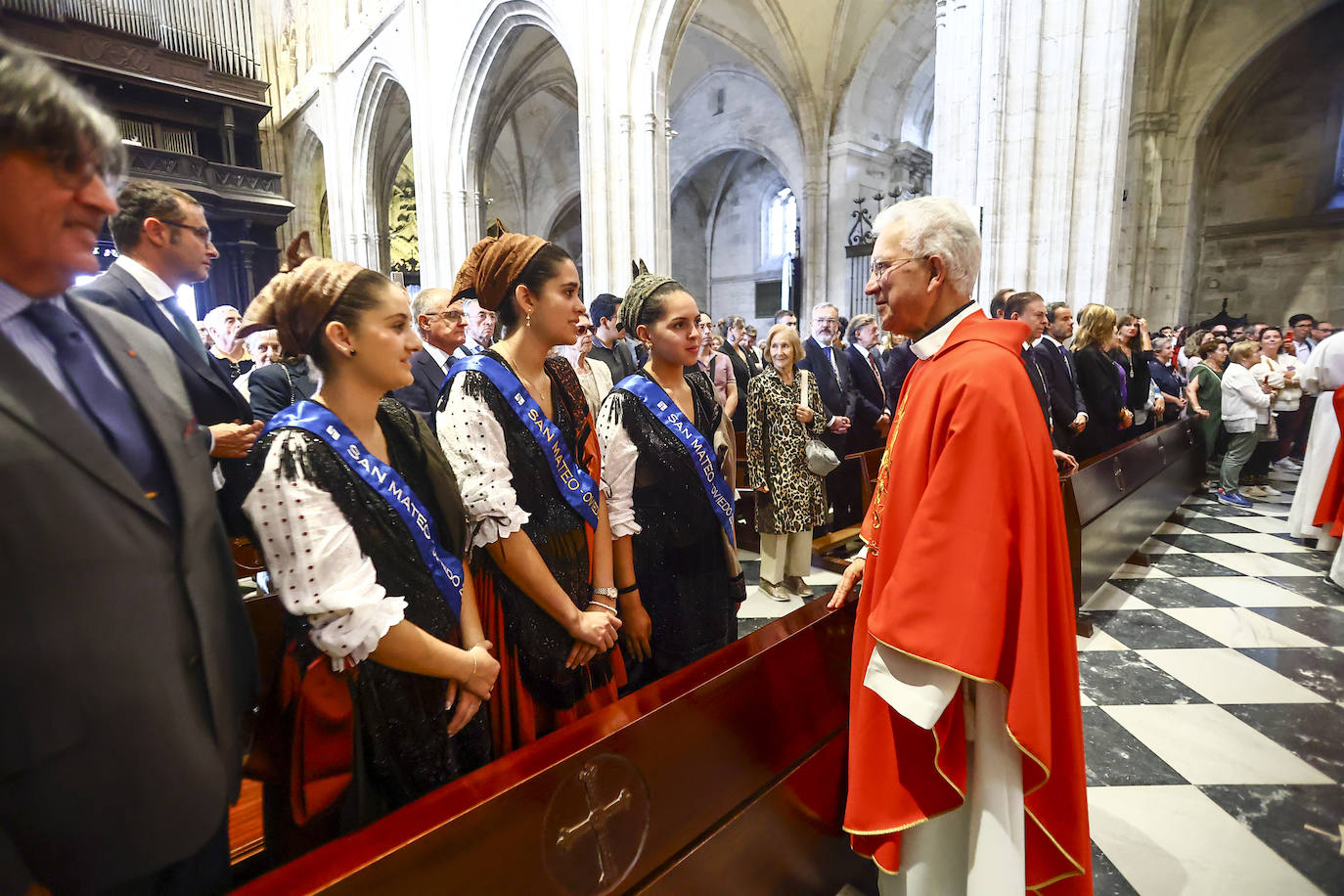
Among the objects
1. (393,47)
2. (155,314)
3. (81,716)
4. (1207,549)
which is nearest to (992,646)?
(81,716)

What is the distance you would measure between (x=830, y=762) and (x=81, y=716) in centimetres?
151

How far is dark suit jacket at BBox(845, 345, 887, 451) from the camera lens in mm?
5305

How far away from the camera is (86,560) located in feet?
2.25

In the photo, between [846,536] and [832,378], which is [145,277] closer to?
[846,536]

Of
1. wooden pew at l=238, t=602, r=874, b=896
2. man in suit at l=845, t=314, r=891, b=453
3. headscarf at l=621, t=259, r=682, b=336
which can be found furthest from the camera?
man in suit at l=845, t=314, r=891, b=453

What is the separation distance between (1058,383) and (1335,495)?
1881mm

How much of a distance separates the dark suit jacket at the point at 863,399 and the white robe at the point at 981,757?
4.17m

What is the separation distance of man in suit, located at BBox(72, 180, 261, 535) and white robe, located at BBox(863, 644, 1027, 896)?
5.26 feet

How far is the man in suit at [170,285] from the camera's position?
5.19 ft

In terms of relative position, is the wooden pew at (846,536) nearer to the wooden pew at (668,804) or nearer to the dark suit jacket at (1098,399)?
the dark suit jacket at (1098,399)

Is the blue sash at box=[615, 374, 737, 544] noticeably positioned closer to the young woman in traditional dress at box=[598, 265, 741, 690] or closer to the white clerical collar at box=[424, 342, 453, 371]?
the young woman in traditional dress at box=[598, 265, 741, 690]

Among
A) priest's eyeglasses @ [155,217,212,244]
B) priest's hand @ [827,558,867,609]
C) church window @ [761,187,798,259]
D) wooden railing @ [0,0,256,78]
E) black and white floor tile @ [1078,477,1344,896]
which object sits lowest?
black and white floor tile @ [1078,477,1344,896]

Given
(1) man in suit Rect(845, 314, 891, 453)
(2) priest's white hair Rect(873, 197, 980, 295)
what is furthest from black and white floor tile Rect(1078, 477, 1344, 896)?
(1) man in suit Rect(845, 314, 891, 453)

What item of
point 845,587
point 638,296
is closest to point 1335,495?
point 845,587
